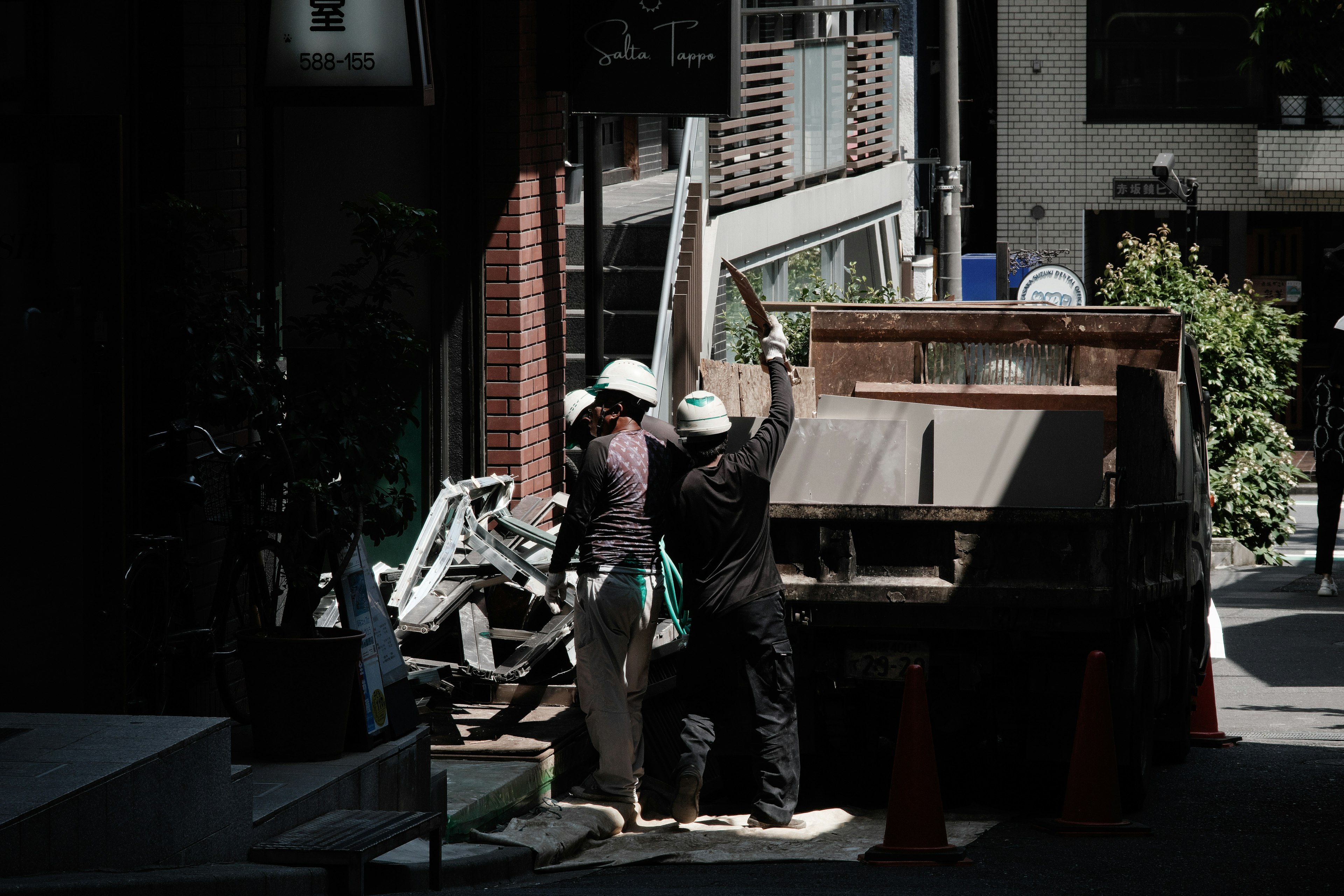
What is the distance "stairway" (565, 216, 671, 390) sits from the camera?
553 inches

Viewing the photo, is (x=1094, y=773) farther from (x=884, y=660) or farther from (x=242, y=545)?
(x=242, y=545)

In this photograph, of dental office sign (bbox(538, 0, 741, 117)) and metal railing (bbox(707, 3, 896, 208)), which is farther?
metal railing (bbox(707, 3, 896, 208))

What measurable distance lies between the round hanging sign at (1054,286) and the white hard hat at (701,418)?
14.4 metres

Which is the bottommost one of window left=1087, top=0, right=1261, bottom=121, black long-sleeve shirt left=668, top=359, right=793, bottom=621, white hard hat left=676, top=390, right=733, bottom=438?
black long-sleeve shirt left=668, top=359, right=793, bottom=621

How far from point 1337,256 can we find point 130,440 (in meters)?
25.4

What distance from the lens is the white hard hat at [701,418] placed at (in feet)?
26.0

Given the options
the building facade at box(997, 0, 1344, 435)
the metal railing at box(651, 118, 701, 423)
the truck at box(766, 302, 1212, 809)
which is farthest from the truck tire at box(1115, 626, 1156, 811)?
the building facade at box(997, 0, 1344, 435)

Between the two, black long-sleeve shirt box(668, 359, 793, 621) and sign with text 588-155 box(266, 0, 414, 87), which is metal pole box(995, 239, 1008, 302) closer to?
black long-sleeve shirt box(668, 359, 793, 621)

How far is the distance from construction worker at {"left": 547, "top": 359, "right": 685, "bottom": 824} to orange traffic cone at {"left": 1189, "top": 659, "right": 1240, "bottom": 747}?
367 centimetres

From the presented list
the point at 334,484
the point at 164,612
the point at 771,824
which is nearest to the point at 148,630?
the point at 164,612

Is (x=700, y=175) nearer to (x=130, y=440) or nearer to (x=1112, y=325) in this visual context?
(x=1112, y=325)

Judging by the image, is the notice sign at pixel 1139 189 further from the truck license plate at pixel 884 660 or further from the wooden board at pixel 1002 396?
the truck license plate at pixel 884 660

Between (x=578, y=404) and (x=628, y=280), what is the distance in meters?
6.18

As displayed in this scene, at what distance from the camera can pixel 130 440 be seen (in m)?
7.10
